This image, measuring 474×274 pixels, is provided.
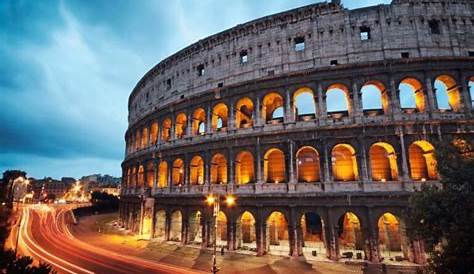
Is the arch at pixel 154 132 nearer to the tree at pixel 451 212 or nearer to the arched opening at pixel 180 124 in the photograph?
the arched opening at pixel 180 124

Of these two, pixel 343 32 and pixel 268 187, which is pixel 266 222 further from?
pixel 343 32

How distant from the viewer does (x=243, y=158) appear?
22.5m

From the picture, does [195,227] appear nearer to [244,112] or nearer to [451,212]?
[244,112]

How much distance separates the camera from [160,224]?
26250 millimetres

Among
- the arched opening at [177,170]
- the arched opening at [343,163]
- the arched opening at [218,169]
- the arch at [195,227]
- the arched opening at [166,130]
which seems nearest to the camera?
the arched opening at [343,163]

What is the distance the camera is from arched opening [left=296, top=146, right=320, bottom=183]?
65.7 ft

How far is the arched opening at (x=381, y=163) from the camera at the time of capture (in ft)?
60.9

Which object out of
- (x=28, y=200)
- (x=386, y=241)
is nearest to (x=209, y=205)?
(x=386, y=241)

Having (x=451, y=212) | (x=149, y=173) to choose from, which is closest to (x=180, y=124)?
(x=149, y=173)

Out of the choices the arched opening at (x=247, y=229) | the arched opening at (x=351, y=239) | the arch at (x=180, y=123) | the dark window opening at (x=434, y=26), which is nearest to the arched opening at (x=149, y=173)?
the arch at (x=180, y=123)

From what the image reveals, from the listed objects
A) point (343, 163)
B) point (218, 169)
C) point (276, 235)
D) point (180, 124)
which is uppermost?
point (180, 124)

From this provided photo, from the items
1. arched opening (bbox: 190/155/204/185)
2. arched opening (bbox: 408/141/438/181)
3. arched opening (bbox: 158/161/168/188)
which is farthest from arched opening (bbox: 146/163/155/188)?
arched opening (bbox: 408/141/438/181)

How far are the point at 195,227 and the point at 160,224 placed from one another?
483 centimetres

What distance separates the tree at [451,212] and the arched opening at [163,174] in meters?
22.6
